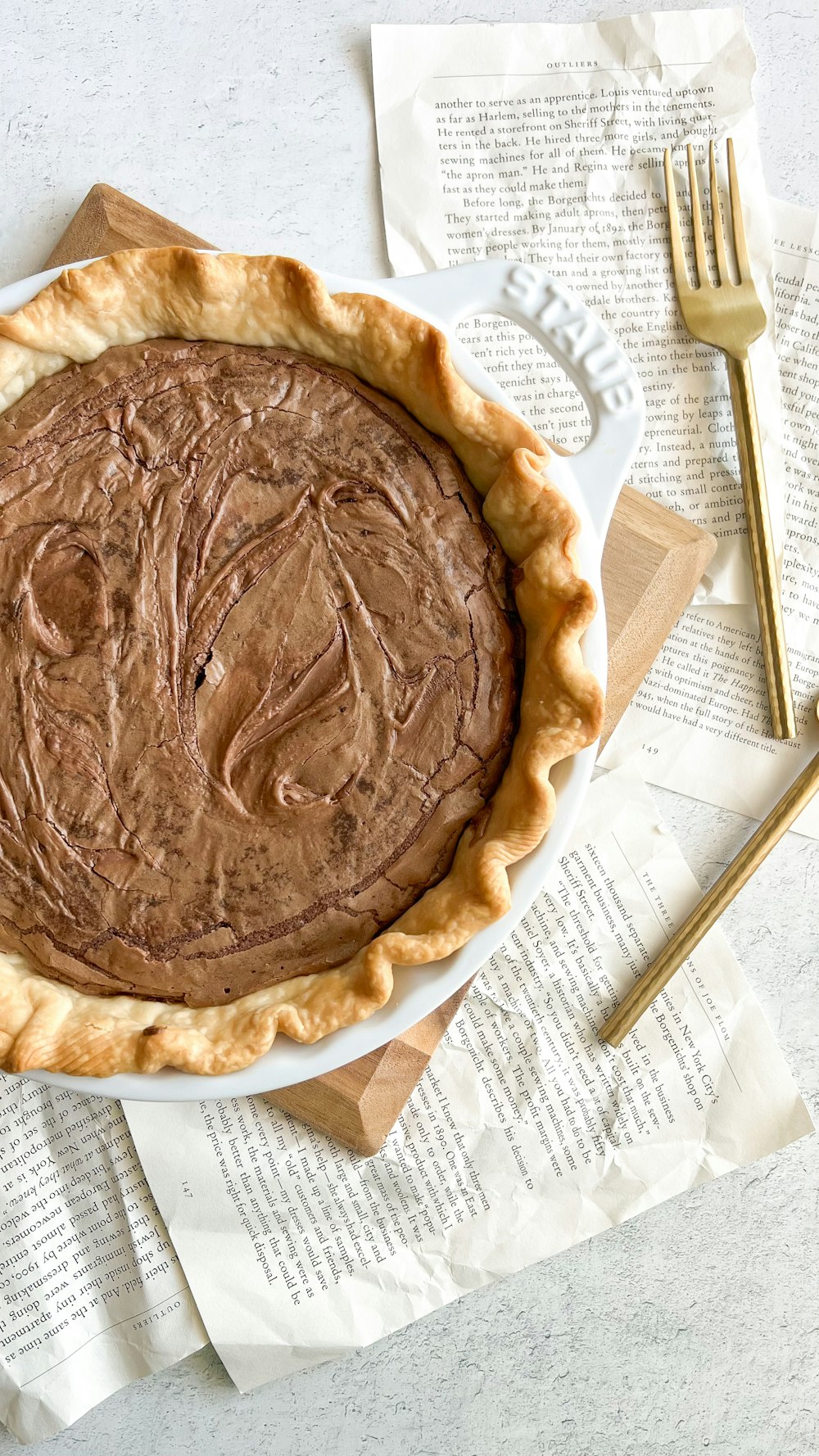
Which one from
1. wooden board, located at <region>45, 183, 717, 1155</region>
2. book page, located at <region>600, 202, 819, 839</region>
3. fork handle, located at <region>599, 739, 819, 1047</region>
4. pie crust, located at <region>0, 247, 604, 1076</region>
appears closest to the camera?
pie crust, located at <region>0, 247, 604, 1076</region>

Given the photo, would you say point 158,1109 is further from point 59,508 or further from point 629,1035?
point 59,508

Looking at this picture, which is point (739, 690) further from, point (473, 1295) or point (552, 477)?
point (473, 1295)

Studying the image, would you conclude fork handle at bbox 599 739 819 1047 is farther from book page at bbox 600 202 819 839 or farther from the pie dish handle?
the pie dish handle

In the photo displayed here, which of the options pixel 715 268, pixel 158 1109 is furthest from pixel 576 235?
pixel 158 1109

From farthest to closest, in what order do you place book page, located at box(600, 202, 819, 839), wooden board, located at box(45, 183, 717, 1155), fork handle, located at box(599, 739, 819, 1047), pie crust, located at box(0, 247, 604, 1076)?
book page, located at box(600, 202, 819, 839) < fork handle, located at box(599, 739, 819, 1047) < wooden board, located at box(45, 183, 717, 1155) < pie crust, located at box(0, 247, 604, 1076)

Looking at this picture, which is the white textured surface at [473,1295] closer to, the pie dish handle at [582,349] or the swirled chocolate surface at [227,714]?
the pie dish handle at [582,349]

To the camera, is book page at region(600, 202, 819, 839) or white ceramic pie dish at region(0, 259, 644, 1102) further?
book page at region(600, 202, 819, 839)

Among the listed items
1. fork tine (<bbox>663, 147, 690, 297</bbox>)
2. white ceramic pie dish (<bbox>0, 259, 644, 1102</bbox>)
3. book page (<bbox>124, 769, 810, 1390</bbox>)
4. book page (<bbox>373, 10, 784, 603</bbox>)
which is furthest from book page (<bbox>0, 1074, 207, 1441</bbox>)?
fork tine (<bbox>663, 147, 690, 297</bbox>)
